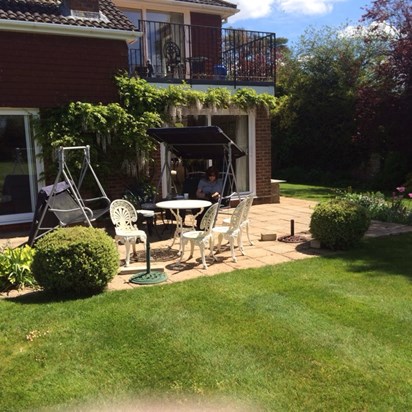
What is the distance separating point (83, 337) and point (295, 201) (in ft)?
31.8

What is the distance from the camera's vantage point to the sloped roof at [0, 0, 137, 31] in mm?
8428

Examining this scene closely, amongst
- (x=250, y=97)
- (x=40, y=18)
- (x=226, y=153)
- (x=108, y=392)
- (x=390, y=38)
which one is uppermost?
(x=390, y=38)

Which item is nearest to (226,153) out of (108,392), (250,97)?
(250,97)

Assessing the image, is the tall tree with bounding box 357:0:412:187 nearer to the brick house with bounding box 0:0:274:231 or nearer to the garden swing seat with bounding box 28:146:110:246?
the brick house with bounding box 0:0:274:231

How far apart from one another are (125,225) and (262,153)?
603 cm

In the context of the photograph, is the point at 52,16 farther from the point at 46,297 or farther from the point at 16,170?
the point at 46,297

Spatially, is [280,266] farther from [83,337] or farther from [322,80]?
[322,80]

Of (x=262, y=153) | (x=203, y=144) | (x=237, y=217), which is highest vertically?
(x=203, y=144)

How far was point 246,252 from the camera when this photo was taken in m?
6.85

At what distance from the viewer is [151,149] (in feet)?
31.5

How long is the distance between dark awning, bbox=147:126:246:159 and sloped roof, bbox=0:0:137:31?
2351 mm

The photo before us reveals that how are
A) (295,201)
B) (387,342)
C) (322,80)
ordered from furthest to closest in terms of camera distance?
(322,80)
(295,201)
(387,342)

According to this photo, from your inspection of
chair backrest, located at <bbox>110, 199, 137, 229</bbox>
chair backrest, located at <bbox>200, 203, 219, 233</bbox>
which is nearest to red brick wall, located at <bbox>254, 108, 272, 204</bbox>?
chair backrest, located at <bbox>110, 199, 137, 229</bbox>

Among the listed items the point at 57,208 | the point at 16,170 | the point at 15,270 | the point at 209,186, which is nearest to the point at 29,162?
the point at 16,170
